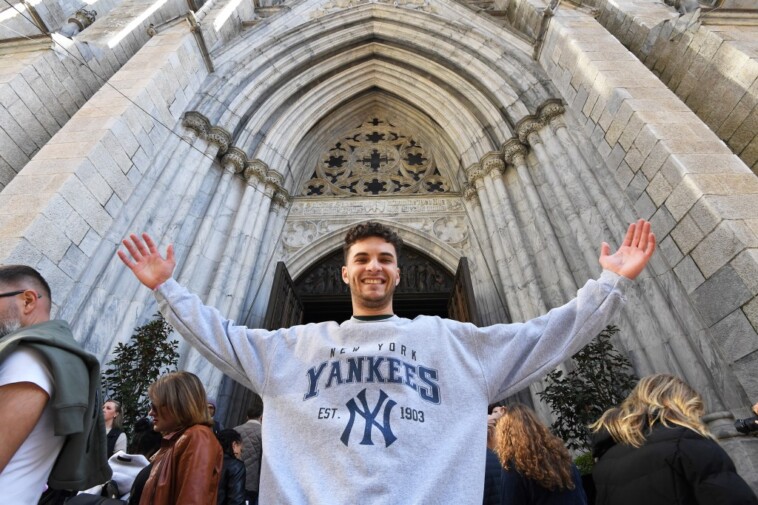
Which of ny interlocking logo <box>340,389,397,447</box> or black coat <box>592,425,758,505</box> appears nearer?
ny interlocking logo <box>340,389,397,447</box>

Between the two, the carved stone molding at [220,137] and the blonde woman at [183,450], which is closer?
the blonde woman at [183,450]

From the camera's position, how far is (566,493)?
195cm

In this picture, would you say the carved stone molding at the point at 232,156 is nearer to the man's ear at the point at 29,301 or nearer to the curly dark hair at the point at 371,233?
the man's ear at the point at 29,301

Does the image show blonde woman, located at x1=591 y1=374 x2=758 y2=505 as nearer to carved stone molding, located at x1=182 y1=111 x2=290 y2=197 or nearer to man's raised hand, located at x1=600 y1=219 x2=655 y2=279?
man's raised hand, located at x1=600 y1=219 x2=655 y2=279

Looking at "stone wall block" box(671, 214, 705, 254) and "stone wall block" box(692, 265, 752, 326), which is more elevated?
"stone wall block" box(671, 214, 705, 254)

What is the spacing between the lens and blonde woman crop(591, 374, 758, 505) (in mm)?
1520

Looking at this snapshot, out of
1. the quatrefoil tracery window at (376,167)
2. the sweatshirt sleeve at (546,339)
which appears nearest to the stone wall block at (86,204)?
the quatrefoil tracery window at (376,167)

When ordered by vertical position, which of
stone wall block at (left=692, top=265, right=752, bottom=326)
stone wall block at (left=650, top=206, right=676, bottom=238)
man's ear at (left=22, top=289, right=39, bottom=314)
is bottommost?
man's ear at (left=22, top=289, right=39, bottom=314)

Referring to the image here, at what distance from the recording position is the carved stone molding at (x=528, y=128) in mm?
6480

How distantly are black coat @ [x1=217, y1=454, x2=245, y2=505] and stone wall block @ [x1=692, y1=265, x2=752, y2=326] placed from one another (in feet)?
12.6

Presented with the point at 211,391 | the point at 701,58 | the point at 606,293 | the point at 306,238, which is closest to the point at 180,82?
the point at 306,238

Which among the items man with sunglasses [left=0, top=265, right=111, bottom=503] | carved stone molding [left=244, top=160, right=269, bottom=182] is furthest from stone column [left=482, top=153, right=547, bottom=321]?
man with sunglasses [left=0, top=265, right=111, bottom=503]

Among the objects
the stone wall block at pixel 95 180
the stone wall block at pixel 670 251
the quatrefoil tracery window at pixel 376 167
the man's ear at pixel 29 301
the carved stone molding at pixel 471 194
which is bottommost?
the man's ear at pixel 29 301

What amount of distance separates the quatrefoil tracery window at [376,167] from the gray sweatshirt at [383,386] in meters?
6.93
